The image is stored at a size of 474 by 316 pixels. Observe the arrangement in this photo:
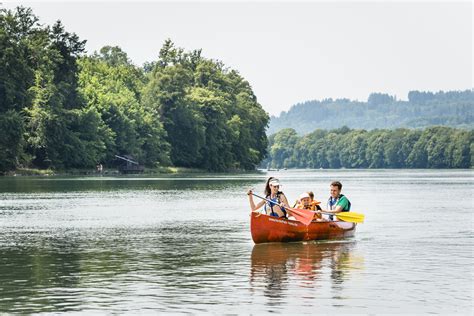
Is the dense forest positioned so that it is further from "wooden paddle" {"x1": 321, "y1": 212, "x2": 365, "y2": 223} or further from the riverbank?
"wooden paddle" {"x1": 321, "y1": 212, "x2": 365, "y2": 223}

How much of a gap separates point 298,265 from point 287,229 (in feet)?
19.1

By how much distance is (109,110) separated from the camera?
493 ft

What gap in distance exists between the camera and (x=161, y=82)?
166 meters

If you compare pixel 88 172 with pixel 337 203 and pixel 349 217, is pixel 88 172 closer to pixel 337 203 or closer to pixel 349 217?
pixel 337 203

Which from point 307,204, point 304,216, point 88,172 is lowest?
point 304,216

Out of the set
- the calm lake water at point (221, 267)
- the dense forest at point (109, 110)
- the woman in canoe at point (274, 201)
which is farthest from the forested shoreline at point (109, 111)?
the woman in canoe at point (274, 201)

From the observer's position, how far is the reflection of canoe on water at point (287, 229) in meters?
32.1

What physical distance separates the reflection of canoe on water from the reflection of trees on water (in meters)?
0.25

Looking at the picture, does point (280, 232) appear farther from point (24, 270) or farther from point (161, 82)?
point (161, 82)

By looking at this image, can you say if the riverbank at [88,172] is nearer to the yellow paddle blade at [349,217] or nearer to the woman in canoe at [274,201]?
the yellow paddle blade at [349,217]

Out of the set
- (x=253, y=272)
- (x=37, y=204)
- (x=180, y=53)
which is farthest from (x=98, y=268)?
(x=180, y=53)

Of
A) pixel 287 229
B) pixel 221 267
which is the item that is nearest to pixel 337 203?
pixel 287 229

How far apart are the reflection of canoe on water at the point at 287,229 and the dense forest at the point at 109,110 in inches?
3465

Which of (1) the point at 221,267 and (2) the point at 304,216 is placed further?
(2) the point at 304,216
